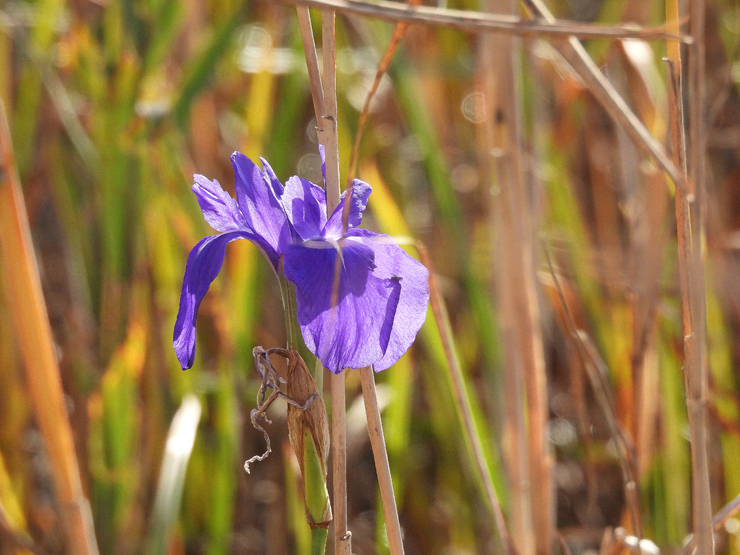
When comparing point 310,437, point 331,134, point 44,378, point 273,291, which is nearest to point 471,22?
point 331,134

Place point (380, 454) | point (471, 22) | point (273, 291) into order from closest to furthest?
point (471, 22) < point (380, 454) < point (273, 291)

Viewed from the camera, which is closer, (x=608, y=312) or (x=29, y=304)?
(x=29, y=304)

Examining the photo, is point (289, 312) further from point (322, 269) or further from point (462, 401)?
point (462, 401)

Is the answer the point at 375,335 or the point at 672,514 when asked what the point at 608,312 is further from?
the point at 375,335

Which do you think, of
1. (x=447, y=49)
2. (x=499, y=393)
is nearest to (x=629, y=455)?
(x=499, y=393)

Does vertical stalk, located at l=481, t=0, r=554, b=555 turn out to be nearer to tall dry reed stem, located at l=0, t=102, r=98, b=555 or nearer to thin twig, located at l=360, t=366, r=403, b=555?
thin twig, located at l=360, t=366, r=403, b=555

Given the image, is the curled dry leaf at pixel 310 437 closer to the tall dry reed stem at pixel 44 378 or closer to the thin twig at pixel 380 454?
the thin twig at pixel 380 454

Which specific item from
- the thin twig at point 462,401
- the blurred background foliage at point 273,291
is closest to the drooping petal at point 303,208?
the thin twig at point 462,401
